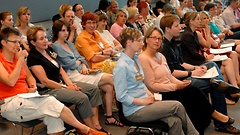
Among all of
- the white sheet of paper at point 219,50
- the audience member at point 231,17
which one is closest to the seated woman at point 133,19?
the white sheet of paper at point 219,50

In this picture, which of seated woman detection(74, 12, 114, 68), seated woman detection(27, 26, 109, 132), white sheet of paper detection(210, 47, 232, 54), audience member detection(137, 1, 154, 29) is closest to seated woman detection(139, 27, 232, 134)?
seated woman detection(27, 26, 109, 132)

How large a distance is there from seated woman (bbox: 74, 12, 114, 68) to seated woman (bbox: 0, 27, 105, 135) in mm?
1055

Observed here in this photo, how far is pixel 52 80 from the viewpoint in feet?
10.9

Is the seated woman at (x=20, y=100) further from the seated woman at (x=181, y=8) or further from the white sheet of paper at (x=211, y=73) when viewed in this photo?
the seated woman at (x=181, y=8)

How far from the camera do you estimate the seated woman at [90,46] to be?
13.1 feet

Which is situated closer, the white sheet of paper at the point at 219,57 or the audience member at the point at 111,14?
the white sheet of paper at the point at 219,57

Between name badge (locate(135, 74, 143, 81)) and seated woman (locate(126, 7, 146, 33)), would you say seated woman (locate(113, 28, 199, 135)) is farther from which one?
seated woman (locate(126, 7, 146, 33))

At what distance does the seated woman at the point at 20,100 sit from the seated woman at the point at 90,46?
105 cm

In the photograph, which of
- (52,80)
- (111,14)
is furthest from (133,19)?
(52,80)

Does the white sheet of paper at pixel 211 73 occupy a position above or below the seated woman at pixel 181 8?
below

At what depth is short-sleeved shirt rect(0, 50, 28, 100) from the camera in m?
2.89

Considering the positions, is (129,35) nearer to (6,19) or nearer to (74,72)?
(74,72)

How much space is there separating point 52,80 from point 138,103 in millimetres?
1031

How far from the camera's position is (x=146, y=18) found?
19.4 ft
